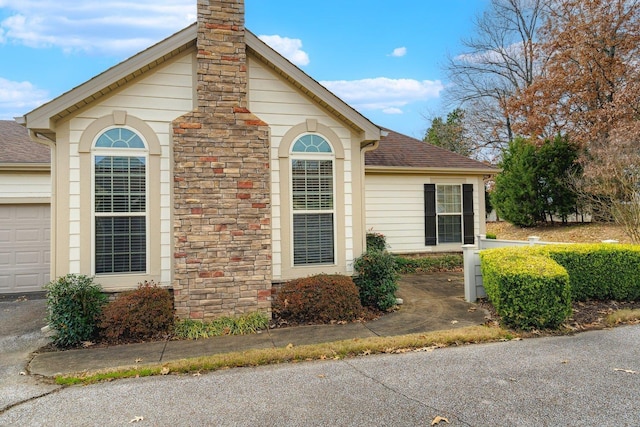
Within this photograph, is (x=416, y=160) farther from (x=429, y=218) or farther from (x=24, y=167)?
(x=24, y=167)

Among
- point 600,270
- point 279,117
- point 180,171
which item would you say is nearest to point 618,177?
point 600,270

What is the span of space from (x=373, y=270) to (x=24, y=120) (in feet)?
20.4

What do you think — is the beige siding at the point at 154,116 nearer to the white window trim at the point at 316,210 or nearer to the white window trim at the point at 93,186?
the white window trim at the point at 93,186

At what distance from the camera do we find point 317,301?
6.54 meters

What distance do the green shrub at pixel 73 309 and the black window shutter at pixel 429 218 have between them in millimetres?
8756

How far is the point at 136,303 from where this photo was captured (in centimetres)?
584

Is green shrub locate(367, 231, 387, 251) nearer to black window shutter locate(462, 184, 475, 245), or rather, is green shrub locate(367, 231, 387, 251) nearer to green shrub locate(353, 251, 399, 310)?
black window shutter locate(462, 184, 475, 245)

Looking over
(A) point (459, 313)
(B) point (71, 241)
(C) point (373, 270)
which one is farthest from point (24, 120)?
(A) point (459, 313)

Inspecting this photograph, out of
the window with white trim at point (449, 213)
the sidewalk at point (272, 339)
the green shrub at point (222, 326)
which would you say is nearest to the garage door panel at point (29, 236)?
the sidewalk at point (272, 339)

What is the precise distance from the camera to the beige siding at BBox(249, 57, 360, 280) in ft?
23.0

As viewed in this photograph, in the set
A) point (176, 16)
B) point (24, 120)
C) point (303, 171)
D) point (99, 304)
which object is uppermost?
point (176, 16)

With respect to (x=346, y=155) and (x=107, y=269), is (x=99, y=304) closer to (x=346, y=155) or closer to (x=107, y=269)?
(x=107, y=269)

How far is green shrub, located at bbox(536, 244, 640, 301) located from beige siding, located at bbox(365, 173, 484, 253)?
173 inches

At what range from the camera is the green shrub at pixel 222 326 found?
5957 mm
